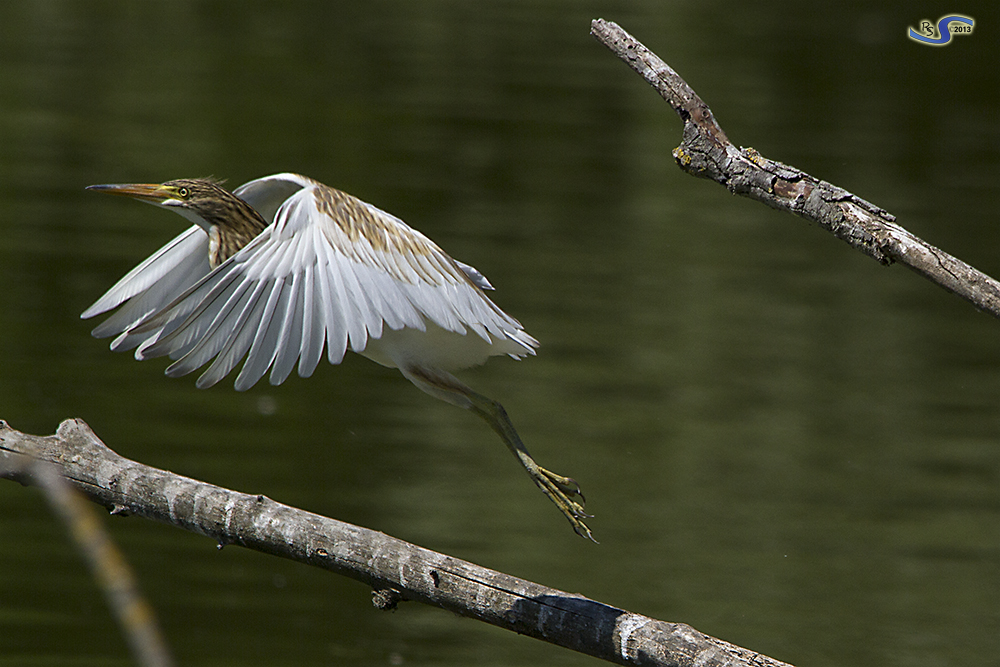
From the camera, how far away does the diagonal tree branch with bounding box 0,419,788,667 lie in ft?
7.30

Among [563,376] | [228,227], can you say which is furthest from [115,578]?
[563,376]

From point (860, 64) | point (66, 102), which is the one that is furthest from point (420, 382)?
point (860, 64)

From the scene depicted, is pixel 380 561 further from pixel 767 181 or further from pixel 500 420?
pixel 767 181

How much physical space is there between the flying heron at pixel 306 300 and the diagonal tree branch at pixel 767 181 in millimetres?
597

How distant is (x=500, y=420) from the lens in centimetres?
265

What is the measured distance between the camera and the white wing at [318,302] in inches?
90.7

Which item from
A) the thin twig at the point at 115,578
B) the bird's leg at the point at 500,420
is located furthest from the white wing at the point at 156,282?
the thin twig at the point at 115,578

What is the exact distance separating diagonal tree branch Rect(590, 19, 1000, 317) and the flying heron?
1.96 ft

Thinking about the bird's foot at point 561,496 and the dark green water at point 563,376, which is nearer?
the bird's foot at point 561,496

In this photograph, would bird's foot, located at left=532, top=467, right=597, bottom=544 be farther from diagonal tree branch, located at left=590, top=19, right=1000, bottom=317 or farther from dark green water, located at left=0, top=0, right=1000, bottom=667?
dark green water, located at left=0, top=0, right=1000, bottom=667

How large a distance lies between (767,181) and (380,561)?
3.15 feet

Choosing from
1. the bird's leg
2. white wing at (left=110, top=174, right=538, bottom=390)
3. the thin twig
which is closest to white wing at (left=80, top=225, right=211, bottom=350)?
white wing at (left=110, top=174, right=538, bottom=390)

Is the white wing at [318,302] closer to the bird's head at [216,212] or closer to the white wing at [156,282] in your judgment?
the bird's head at [216,212]

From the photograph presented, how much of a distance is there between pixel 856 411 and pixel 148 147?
6.77 metres
